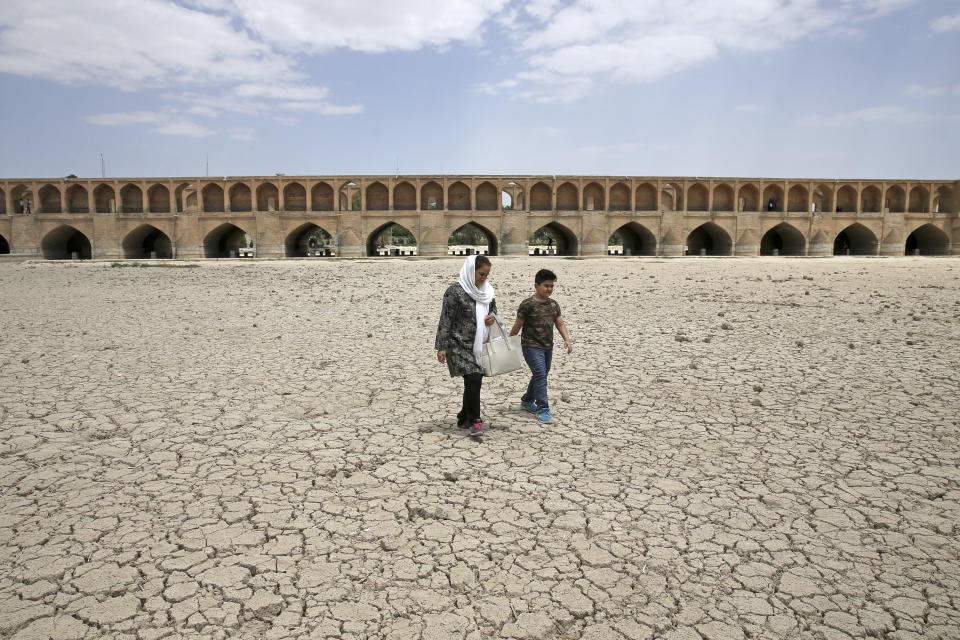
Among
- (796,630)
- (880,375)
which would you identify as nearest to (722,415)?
(880,375)

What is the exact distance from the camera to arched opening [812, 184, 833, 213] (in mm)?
36625

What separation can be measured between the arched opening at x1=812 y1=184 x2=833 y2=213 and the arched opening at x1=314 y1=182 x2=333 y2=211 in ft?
96.1

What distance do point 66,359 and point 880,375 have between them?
339 inches

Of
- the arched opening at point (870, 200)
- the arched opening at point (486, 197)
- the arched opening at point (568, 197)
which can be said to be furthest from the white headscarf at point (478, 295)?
the arched opening at point (870, 200)

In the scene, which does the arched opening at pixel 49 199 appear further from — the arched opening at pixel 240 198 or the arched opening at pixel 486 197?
the arched opening at pixel 486 197

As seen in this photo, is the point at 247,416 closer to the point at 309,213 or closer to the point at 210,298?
the point at 210,298

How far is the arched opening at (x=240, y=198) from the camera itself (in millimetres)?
34656

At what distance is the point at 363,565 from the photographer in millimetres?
2688

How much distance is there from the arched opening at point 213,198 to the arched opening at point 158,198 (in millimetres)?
1786

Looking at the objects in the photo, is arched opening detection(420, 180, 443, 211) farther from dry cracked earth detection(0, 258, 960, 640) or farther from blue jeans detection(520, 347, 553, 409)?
blue jeans detection(520, 347, 553, 409)

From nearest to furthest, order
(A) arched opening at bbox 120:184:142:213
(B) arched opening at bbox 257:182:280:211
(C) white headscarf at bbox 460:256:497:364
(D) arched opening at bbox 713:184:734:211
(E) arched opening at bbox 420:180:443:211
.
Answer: (C) white headscarf at bbox 460:256:497:364, (B) arched opening at bbox 257:182:280:211, (A) arched opening at bbox 120:184:142:213, (E) arched opening at bbox 420:180:443:211, (D) arched opening at bbox 713:184:734:211

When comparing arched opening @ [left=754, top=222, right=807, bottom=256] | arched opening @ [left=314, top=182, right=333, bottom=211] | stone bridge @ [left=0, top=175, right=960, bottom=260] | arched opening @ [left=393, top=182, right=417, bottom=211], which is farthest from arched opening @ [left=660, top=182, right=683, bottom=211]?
arched opening @ [left=314, top=182, right=333, bottom=211]

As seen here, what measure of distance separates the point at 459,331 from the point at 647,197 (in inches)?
1352

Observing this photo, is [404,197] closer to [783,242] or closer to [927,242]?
[783,242]
